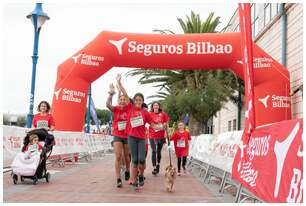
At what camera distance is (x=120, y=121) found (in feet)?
27.8

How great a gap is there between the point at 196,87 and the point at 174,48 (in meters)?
13.1

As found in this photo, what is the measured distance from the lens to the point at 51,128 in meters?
9.50

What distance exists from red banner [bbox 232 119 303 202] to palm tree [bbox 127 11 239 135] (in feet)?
60.3

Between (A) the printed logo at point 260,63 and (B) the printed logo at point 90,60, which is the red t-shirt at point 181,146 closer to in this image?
(A) the printed logo at point 260,63

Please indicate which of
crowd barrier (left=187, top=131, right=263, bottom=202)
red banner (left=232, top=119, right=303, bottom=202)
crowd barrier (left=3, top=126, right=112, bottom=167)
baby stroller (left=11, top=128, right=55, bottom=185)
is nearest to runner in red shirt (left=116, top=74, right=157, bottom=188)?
crowd barrier (left=187, top=131, right=263, bottom=202)

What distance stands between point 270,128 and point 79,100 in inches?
402

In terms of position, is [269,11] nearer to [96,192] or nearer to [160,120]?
[160,120]

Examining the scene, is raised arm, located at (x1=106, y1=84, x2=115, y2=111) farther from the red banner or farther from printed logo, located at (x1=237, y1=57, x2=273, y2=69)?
printed logo, located at (x1=237, y1=57, x2=273, y2=69)

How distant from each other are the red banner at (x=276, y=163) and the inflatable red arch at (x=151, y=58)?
842 centimetres

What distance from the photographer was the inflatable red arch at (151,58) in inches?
569

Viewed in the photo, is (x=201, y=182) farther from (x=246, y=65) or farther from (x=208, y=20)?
(x=208, y=20)

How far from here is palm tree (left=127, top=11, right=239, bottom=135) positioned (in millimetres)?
24828

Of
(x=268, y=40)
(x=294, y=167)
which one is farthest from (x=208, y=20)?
(x=294, y=167)

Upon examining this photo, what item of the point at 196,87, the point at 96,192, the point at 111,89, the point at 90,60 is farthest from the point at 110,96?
the point at 196,87
